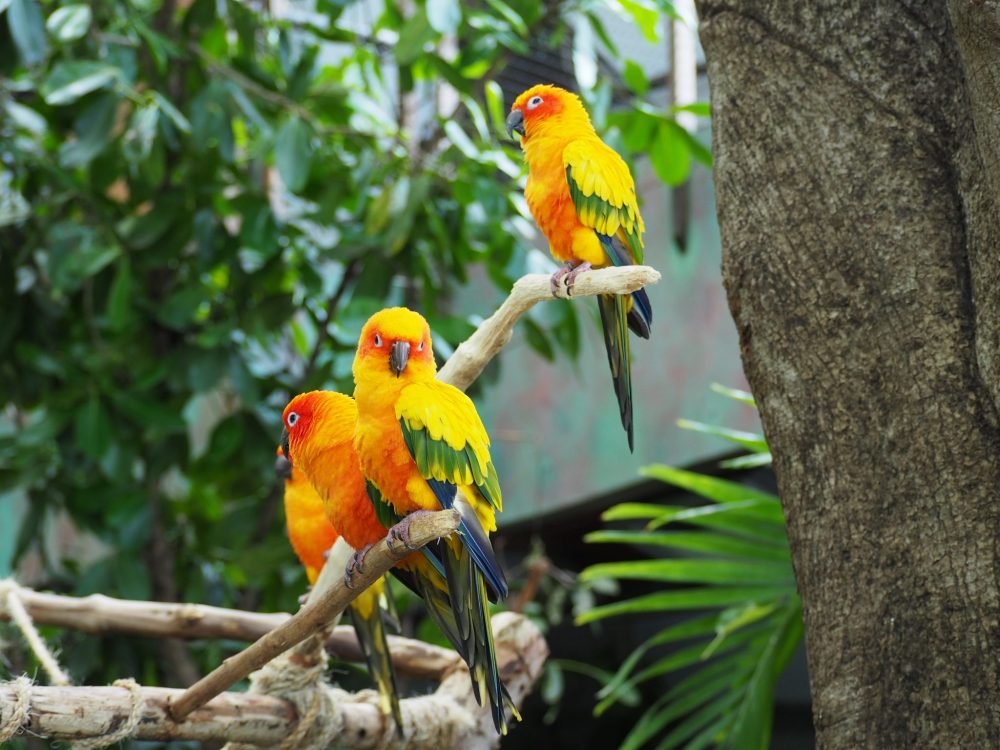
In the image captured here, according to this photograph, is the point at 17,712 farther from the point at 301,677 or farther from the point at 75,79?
the point at 75,79

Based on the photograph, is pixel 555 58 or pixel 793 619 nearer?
pixel 793 619

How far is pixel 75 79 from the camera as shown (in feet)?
7.80

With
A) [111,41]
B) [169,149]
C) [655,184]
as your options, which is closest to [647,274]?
[111,41]

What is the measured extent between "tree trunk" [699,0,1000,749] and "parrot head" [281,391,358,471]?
53 centimetres

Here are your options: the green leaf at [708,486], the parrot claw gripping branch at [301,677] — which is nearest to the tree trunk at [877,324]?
the parrot claw gripping branch at [301,677]

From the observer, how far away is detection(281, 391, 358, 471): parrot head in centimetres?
132

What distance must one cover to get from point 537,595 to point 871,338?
318cm

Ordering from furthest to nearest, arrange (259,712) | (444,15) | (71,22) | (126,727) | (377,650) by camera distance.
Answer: (71,22)
(444,15)
(377,650)
(259,712)
(126,727)

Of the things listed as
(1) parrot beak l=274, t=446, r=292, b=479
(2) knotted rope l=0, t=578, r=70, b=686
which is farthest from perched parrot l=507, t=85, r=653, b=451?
(2) knotted rope l=0, t=578, r=70, b=686

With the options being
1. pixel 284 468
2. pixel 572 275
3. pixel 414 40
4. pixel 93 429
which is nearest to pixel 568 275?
pixel 572 275

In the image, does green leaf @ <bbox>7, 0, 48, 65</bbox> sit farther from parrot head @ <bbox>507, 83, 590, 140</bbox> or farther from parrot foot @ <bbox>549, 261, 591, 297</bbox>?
parrot foot @ <bbox>549, 261, 591, 297</bbox>

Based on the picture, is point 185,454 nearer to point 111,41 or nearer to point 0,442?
point 0,442

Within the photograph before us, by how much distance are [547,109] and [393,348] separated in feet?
1.23

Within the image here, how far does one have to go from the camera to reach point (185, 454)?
9.61 feet
